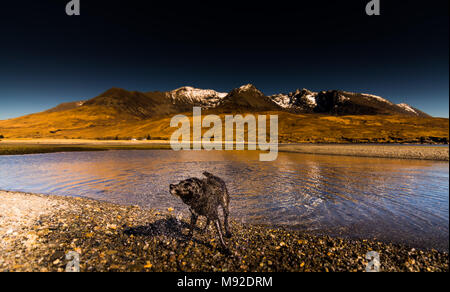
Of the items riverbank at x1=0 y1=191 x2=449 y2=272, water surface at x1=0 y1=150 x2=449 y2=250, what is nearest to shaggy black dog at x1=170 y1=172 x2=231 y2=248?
riverbank at x1=0 y1=191 x2=449 y2=272

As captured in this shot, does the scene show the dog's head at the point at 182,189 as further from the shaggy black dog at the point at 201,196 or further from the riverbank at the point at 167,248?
the riverbank at the point at 167,248

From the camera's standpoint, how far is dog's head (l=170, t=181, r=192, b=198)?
18.8 ft

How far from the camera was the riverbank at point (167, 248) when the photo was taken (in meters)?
5.30

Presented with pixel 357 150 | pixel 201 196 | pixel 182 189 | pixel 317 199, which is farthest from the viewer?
pixel 357 150

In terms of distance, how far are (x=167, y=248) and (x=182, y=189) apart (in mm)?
2137

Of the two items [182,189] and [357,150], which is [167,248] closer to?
[182,189]

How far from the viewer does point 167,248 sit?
6297 mm

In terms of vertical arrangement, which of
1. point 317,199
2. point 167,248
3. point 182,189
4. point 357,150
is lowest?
point 317,199

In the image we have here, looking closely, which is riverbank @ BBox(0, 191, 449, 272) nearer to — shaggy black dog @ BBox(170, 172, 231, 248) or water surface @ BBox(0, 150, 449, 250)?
shaggy black dog @ BBox(170, 172, 231, 248)

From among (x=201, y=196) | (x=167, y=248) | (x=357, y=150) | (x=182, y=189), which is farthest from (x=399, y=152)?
(x=167, y=248)

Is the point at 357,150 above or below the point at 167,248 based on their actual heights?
above
